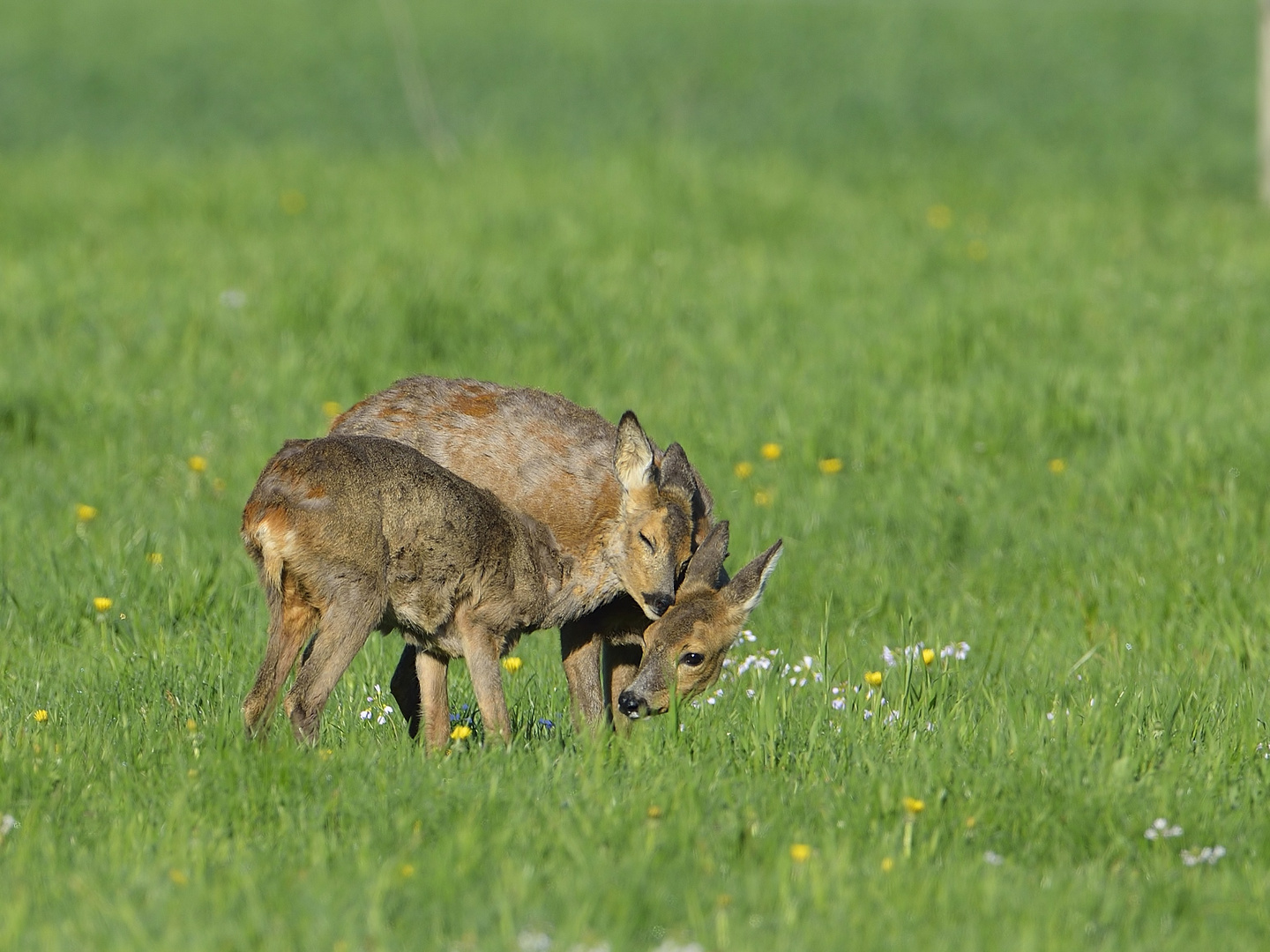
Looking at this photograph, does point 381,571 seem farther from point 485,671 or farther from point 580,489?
point 580,489

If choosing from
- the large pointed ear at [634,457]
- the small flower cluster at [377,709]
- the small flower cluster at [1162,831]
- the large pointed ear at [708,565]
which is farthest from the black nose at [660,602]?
the small flower cluster at [1162,831]

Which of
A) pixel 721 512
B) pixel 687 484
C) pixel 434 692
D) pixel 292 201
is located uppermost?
pixel 292 201

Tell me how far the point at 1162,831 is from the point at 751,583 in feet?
5.50

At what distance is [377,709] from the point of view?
585 cm

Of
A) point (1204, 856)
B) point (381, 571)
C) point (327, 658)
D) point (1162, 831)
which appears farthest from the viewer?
point (381, 571)

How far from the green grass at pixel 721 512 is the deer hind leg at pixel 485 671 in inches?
6.6

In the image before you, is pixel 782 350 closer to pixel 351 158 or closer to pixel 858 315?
pixel 858 315

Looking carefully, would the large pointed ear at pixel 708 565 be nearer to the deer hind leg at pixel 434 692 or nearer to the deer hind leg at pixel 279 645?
the deer hind leg at pixel 434 692

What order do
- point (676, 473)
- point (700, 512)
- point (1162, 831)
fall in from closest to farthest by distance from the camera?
point (1162, 831) < point (676, 473) < point (700, 512)

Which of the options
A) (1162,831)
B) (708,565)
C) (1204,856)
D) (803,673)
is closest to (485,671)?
(708,565)

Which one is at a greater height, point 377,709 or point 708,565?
point 708,565

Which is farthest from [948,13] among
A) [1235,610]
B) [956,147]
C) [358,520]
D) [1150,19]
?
[358,520]

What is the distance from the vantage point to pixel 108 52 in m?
26.5

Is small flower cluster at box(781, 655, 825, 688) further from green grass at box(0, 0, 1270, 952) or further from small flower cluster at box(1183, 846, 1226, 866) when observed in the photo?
small flower cluster at box(1183, 846, 1226, 866)
